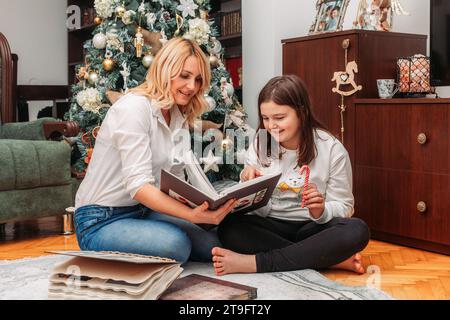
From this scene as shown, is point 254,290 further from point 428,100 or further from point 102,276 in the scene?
point 428,100

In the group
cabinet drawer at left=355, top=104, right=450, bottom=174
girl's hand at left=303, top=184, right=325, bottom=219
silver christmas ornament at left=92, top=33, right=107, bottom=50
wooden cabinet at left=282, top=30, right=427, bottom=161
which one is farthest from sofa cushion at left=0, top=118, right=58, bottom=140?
girl's hand at left=303, top=184, right=325, bottom=219

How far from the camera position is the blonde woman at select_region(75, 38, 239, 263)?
1817 mm

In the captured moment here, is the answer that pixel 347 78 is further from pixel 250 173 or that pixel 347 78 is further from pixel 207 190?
pixel 207 190

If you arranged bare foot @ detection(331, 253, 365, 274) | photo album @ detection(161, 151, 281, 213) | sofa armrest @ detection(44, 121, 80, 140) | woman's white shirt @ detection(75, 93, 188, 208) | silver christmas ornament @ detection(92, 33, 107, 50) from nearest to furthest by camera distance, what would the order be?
photo album @ detection(161, 151, 281, 213), woman's white shirt @ detection(75, 93, 188, 208), bare foot @ detection(331, 253, 365, 274), sofa armrest @ detection(44, 121, 80, 140), silver christmas ornament @ detection(92, 33, 107, 50)

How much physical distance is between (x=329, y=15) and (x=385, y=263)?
1.29 metres

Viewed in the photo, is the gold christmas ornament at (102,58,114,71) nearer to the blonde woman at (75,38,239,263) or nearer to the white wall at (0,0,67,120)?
the blonde woman at (75,38,239,263)

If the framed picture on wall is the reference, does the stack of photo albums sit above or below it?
below

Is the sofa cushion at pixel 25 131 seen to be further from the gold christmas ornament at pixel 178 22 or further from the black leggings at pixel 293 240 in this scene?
the black leggings at pixel 293 240

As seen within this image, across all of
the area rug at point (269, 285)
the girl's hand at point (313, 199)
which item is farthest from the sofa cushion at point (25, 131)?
the girl's hand at point (313, 199)

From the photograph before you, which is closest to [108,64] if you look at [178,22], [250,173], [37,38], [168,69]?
[178,22]

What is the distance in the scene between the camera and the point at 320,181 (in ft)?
6.70

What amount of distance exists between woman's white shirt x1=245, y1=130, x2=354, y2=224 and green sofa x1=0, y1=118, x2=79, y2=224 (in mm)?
1114

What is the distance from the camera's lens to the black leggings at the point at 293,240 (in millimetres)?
1942
